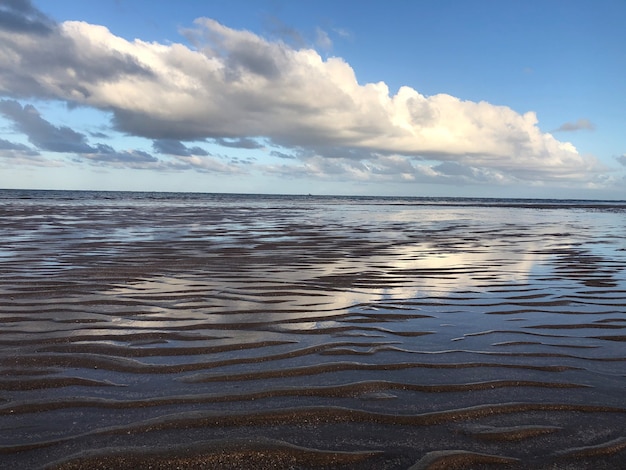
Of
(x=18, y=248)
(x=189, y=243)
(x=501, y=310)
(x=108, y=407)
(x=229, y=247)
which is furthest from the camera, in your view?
(x=189, y=243)

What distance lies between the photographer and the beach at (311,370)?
3100 millimetres

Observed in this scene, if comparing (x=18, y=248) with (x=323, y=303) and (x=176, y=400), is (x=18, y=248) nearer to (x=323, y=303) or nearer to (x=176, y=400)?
(x=323, y=303)

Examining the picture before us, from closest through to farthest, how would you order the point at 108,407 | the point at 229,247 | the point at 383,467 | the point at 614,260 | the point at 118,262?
the point at 383,467 < the point at 108,407 < the point at 118,262 < the point at 614,260 < the point at 229,247

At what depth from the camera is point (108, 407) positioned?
12.0ft

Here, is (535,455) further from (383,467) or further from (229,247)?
(229,247)

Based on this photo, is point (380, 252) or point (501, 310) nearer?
point (501, 310)

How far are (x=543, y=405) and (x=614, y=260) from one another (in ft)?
36.2

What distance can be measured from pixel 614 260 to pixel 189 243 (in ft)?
42.8

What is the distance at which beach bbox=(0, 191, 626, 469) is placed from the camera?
310 cm

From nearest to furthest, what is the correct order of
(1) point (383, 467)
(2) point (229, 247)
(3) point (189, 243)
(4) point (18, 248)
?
(1) point (383, 467) → (4) point (18, 248) → (2) point (229, 247) → (3) point (189, 243)

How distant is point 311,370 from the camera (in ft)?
14.8

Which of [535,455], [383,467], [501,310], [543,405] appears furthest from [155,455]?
[501,310]

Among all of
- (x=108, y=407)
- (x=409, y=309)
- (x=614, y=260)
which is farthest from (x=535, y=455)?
(x=614, y=260)

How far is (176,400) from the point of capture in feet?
12.4
